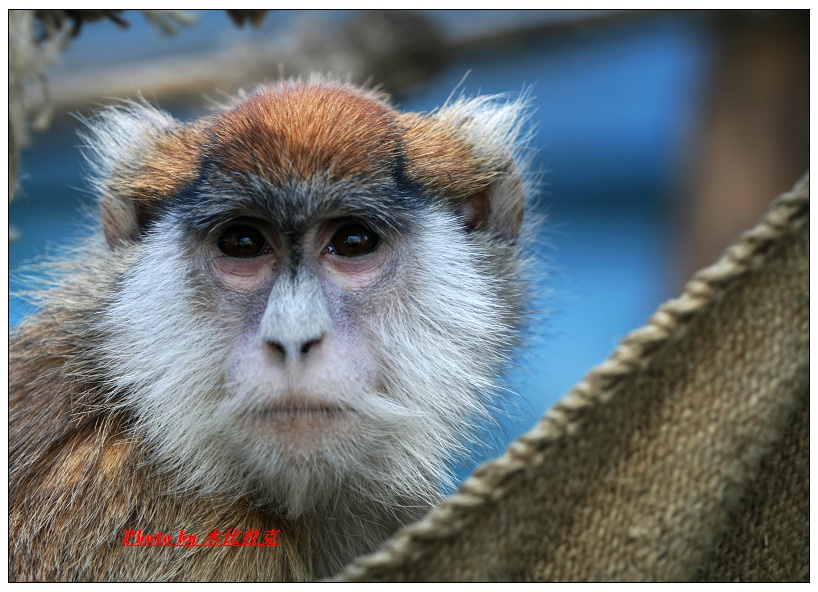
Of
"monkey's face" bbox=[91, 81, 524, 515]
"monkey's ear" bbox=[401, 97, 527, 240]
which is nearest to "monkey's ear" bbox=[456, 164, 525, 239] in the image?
"monkey's ear" bbox=[401, 97, 527, 240]

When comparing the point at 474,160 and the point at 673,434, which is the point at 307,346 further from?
the point at 474,160

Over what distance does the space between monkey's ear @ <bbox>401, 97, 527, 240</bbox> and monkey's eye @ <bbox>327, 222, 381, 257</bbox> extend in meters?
0.20

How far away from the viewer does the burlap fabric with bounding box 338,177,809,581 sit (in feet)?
5.00

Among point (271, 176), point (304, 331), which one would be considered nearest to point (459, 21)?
point (271, 176)

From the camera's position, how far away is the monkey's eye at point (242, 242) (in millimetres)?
1951

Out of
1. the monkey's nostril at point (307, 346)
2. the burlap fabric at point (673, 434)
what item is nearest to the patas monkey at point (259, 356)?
the monkey's nostril at point (307, 346)

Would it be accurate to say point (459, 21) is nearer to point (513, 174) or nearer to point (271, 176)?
point (513, 174)

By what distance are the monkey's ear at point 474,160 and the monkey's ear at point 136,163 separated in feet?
1.95

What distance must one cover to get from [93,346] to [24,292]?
435mm

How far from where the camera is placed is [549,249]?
268 centimetres

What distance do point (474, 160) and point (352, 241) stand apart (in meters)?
0.52

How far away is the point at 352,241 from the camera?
1972 mm

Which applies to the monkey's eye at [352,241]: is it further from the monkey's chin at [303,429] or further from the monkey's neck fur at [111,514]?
the monkey's neck fur at [111,514]

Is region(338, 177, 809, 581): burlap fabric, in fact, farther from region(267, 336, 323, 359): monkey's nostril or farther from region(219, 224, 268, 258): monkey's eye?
region(219, 224, 268, 258): monkey's eye
